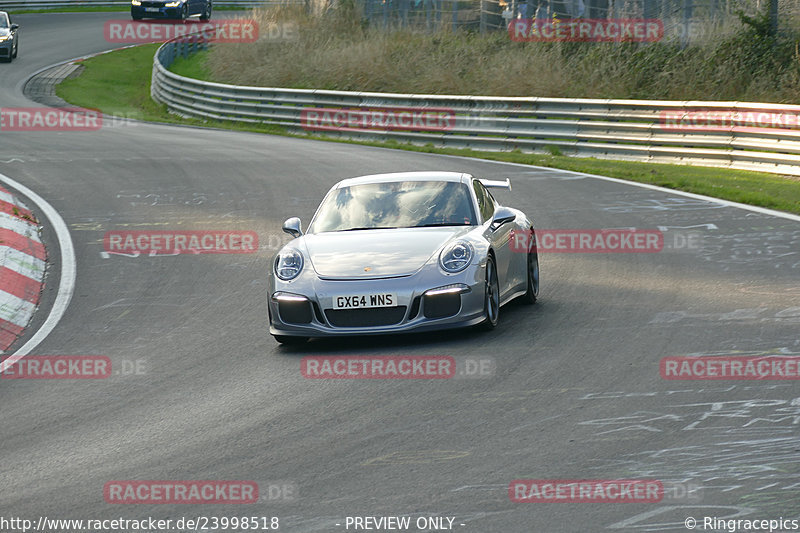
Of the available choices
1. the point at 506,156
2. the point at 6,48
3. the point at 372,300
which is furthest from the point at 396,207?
the point at 6,48

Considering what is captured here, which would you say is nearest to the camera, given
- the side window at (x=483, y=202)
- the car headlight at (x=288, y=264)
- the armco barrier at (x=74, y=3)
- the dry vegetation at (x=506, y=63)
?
the car headlight at (x=288, y=264)

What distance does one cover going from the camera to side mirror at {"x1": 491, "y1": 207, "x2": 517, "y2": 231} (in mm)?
10011

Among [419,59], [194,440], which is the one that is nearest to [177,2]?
[419,59]

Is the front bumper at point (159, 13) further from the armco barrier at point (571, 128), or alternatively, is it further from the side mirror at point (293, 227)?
the side mirror at point (293, 227)

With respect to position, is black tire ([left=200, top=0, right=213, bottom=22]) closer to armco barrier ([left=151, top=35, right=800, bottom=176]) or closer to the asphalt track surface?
armco barrier ([left=151, top=35, right=800, bottom=176])

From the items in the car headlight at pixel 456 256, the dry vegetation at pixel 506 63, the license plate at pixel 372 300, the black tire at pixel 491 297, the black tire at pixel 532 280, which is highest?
the car headlight at pixel 456 256

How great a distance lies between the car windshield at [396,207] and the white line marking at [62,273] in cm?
253

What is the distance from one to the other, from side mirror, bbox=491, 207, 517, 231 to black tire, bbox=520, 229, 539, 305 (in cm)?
63

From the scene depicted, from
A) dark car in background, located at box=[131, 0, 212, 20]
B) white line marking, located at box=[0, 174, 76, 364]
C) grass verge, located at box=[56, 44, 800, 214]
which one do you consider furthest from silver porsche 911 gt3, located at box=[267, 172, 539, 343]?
dark car in background, located at box=[131, 0, 212, 20]

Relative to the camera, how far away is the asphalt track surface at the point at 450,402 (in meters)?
5.61

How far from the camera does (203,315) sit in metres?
10.7

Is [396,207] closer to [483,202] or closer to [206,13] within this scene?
[483,202]

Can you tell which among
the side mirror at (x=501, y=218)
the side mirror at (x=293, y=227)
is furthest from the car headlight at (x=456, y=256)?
the side mirror at (x=293, y=227)

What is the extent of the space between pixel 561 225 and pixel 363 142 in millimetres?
12398
